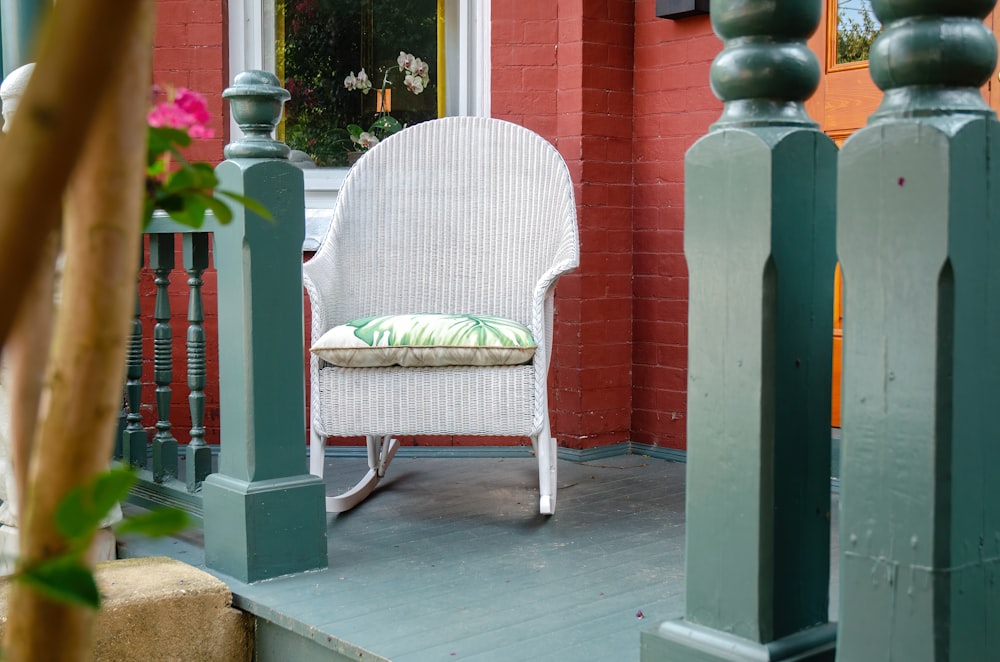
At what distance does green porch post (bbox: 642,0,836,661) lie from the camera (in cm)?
132

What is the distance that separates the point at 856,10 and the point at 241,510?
2.17 m

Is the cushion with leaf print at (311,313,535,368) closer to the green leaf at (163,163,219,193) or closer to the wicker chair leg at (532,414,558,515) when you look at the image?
the wicker chair leg at (532,414,558,515)

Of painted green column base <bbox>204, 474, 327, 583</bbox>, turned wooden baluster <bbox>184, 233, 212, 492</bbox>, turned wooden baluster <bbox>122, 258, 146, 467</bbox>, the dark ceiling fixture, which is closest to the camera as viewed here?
painted green column base <bbox>204, 474, 327, 583</bbox>

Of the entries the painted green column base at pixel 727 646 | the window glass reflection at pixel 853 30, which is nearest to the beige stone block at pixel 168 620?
the painted green column base at pixel 727 646

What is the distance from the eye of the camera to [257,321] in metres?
2.35

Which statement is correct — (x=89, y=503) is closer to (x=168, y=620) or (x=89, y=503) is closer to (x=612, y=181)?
(x=168, y=620)

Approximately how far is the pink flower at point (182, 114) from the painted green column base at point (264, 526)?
1.79m

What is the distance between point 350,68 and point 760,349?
297cm

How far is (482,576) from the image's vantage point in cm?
239

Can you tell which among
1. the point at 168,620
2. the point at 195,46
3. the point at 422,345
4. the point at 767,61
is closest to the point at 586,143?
the point at 422,345

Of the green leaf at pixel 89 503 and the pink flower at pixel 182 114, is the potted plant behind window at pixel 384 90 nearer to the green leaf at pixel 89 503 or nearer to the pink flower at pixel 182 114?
the pink flower at pixel 182 114

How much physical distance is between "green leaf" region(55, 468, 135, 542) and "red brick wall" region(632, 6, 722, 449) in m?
3.26

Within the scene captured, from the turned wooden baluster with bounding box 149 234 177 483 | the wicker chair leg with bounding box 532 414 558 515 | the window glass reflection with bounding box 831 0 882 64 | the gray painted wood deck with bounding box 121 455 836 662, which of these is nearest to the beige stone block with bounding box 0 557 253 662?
the gray painted wood deck with bounding box 121 455 836 662

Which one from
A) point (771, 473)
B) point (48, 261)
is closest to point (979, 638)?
point (771, 473)
